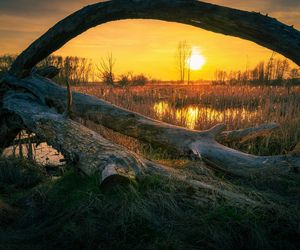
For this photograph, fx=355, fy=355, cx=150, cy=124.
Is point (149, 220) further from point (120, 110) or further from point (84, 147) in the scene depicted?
point (120, 110)

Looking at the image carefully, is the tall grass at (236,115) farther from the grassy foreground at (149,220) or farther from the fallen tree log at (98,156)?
the grassy foreground at (149,220)

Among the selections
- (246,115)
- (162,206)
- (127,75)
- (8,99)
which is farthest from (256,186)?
(127,75)

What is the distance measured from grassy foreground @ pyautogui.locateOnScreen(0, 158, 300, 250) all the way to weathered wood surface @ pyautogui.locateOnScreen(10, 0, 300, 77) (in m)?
1.42

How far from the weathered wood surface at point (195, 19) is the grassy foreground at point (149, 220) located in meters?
1.42

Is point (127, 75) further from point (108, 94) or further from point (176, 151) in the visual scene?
point (176, 151)

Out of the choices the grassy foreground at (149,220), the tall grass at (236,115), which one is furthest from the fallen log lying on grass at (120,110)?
the tall grass at (236,115)

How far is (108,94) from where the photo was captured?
8.30m

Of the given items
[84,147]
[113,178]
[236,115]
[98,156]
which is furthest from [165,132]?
[236,115]

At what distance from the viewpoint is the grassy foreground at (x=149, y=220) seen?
2.54 metres

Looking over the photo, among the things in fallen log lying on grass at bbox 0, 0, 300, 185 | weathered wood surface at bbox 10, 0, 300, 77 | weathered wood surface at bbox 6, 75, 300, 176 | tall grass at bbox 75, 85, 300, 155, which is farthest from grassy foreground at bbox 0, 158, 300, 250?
tall grass at bbox 75, 85, 300, 155

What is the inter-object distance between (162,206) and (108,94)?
5.74 meters

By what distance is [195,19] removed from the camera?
362 cm

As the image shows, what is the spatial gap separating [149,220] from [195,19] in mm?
2086

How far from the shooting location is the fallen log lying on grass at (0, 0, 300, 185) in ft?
10.6
